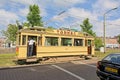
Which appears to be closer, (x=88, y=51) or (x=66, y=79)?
(x=66, y=79)

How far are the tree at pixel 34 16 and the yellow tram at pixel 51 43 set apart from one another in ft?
46.8

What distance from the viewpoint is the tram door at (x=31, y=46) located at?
719 inches

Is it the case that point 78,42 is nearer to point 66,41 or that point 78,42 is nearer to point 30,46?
point 66,41

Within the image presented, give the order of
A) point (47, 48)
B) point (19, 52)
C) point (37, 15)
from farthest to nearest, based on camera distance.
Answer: point (37, 15) → point (47, 48) → point (19, 52)

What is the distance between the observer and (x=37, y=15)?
3666 cm

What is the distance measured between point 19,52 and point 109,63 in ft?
32.6

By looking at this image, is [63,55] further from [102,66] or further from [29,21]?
[29,21]

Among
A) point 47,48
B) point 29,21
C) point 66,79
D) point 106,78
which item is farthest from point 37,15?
point 106,78

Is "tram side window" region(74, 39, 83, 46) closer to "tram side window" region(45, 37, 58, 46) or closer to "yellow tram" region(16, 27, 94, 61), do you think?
"yellow tram" region(16, 27, 94, 61)

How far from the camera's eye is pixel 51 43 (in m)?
20.2

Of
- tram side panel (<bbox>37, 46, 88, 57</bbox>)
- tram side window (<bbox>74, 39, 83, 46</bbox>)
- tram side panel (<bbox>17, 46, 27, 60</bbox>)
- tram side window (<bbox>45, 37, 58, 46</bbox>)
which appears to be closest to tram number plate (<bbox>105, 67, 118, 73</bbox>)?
tram side panel (<bbox>17, 46, 27, 60</bbox>)

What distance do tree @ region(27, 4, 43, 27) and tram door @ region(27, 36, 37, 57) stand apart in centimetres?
1769

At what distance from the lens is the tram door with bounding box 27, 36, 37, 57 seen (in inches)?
719

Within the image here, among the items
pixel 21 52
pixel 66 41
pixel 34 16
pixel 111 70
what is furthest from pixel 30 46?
pixel 34 16
